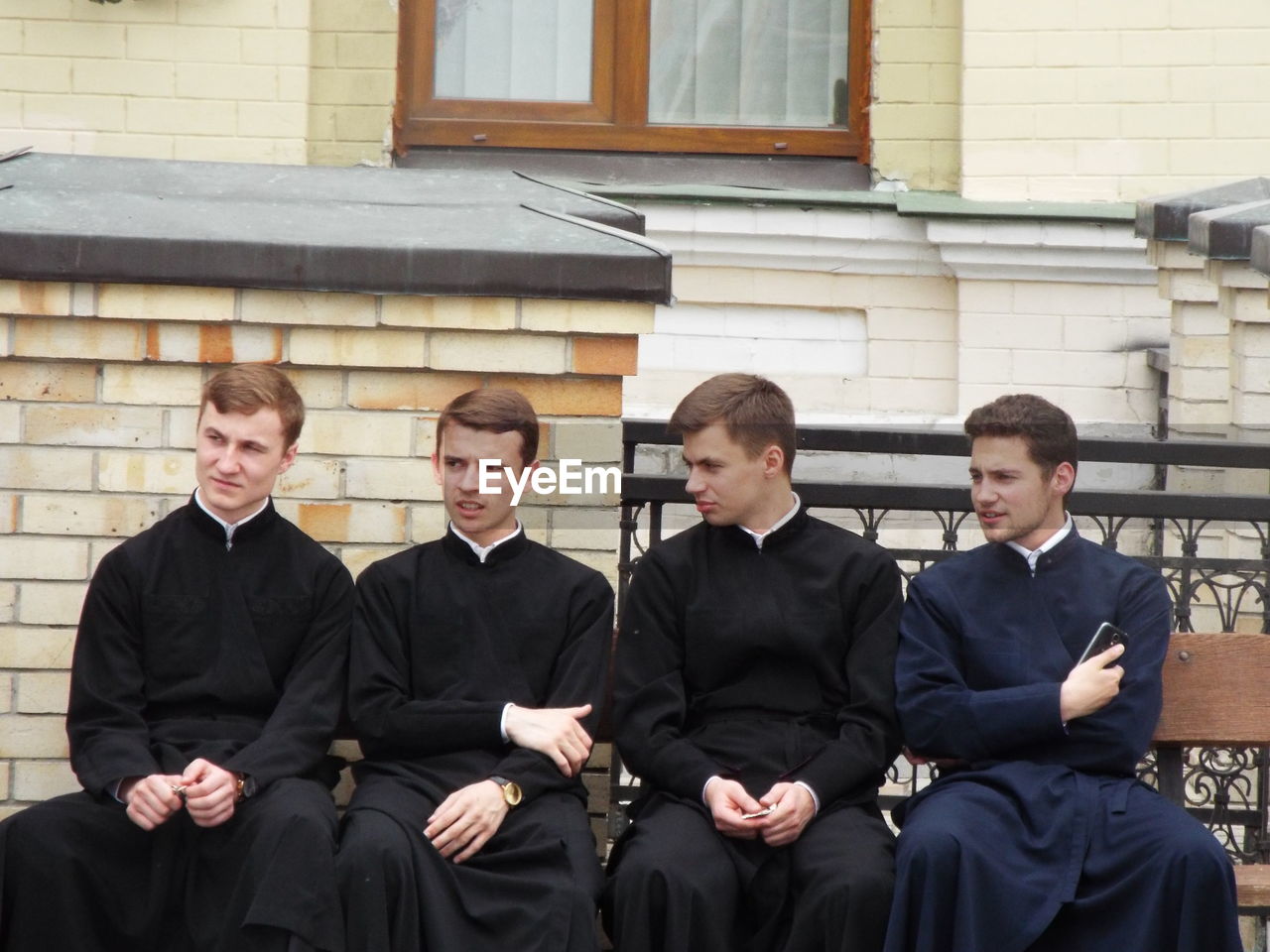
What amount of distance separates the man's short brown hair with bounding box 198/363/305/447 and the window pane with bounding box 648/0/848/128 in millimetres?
4430

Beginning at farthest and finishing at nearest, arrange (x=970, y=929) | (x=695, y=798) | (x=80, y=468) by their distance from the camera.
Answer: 1. (x=80, y=468)
2. (x=695, y=798)
3. (x=970, y=929)

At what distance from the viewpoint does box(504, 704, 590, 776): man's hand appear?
11.8 feet

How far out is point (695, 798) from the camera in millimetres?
3607

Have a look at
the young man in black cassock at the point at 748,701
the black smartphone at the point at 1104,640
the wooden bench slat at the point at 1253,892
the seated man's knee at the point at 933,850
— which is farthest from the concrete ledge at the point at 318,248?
the wooden bench slat at the point at 1253,892

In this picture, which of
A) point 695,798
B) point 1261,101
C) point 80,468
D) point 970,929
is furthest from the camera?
point 1261,101

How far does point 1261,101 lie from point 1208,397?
153 cm

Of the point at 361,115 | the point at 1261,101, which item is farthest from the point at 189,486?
the point at 1261,101

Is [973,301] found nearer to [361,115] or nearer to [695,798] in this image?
[361,115]

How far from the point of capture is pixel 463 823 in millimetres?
3424

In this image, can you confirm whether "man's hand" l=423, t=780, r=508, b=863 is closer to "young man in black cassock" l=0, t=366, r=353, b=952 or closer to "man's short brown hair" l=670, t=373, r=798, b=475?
"young man in black cassock" l=0, t=366, r=353, b=952

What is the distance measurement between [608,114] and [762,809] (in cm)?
486

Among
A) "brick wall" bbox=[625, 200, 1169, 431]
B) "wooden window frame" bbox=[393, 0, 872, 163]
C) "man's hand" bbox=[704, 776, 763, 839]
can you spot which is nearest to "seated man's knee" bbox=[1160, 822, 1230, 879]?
"man's hand" bbox=[704, 776, 763, 839]

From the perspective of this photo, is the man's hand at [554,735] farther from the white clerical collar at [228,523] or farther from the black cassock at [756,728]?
the white clerical collar at [228,523]

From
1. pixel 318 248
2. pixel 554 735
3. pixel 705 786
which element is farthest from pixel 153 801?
pixel 318 248
